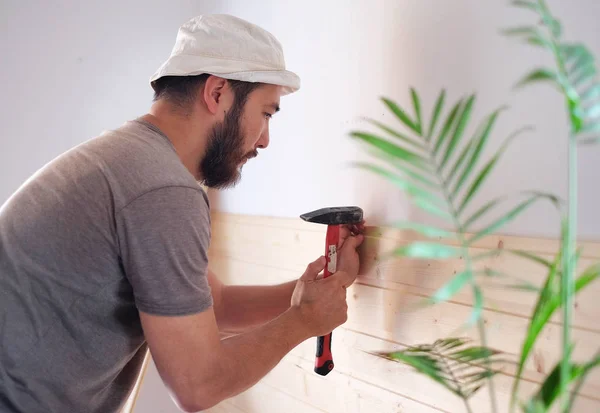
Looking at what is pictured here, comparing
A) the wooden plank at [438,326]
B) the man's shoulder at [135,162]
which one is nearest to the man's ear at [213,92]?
the man's shoulder at [135,162]

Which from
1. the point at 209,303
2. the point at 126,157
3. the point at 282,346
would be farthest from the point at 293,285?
the point at 126,157

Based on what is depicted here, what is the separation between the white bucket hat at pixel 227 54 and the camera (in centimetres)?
104

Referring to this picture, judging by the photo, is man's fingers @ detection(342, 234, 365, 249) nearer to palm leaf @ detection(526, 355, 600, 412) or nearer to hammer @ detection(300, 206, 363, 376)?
hammer @ detection(300, 206, 363, 376)

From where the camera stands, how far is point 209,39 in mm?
1058

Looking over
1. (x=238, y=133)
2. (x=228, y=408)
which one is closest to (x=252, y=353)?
(x=238, y=133)

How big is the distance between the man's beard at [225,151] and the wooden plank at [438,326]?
352 millimetres

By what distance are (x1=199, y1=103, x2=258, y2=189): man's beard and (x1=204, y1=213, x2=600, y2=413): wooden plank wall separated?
0.25m

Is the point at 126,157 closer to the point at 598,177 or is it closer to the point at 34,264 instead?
the point at 34,264

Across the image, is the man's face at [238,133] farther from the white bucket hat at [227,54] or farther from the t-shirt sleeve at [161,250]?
the t-shirt sleeve at [161,250]

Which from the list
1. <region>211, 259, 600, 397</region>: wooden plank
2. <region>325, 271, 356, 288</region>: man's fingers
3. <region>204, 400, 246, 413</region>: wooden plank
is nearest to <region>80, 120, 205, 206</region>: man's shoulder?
<region>325, 271, 356, 288</region>: man's fingers

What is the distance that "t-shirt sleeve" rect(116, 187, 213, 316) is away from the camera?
864 mm

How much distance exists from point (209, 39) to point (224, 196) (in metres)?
0.70

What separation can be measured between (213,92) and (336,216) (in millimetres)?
323

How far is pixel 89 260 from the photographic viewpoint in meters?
0.90
